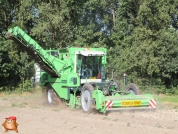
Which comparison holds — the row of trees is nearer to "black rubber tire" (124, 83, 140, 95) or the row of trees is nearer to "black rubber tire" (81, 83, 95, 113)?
"black rubber tire" (124, 83, 140, 95)

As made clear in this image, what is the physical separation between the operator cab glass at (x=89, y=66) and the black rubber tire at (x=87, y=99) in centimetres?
137

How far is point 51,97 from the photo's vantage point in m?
16.3

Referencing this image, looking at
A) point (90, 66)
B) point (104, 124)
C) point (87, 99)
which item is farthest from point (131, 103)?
point (104, 124)

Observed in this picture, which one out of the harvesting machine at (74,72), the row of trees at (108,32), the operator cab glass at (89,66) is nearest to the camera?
the harvesting machine at (74,72)

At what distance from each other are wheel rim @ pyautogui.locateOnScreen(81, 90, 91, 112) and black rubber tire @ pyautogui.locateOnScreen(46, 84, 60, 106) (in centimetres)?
267

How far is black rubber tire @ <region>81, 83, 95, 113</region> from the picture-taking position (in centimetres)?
1277

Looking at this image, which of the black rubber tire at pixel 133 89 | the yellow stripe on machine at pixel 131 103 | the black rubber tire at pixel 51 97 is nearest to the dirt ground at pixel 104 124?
the yellow stripe on machine at pixel 131 103

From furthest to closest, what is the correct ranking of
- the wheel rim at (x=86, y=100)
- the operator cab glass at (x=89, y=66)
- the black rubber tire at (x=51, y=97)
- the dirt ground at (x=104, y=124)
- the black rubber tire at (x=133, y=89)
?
the black rubber tire at (x=51, y=97)
the operator cab glass at (x=89, y=66)
the black rubber tire at (x=133, y=89)
the wheel rim at (x=86, y=100)
the dirt ground at (x=104, y=124)

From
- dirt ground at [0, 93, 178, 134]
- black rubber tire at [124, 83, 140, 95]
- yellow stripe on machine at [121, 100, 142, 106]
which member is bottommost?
dirt ground at [0, 93, 178, 134]

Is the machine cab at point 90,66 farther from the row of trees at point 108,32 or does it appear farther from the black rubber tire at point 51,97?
the row of trees at point 108,32

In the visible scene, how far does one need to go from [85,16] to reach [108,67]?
25.7ft

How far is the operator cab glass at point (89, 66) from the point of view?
14.6 m

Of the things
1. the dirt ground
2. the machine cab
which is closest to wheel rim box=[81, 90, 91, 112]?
the dirt ground

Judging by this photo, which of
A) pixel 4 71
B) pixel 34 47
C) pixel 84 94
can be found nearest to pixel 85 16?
pixel 4 71
